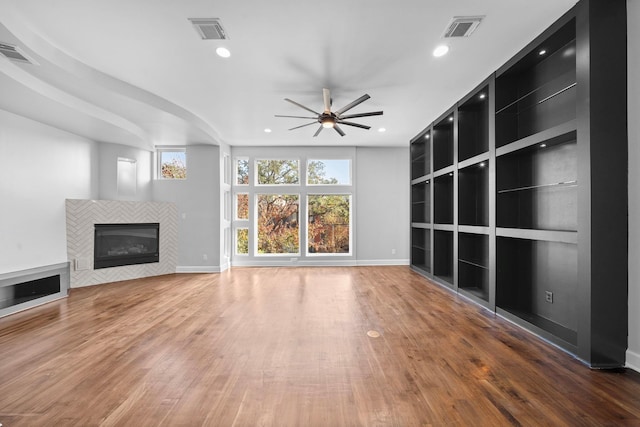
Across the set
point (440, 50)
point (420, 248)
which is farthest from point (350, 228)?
point (440, 50)

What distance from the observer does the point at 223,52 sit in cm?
338

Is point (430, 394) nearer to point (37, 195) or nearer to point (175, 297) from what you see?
point (175, 297)

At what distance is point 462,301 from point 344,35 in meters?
3.95

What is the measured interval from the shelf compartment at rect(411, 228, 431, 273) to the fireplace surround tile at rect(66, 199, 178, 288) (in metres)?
5.68

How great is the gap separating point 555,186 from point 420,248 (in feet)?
13.1

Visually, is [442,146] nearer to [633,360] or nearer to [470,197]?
[470,197]

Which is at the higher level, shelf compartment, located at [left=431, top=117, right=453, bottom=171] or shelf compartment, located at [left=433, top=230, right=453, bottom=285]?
shelf compartment, located at [left=431, top=117, right=453, bottom=171]

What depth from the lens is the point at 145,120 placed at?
530 centimetres

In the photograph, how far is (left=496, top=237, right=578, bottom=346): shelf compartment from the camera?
3100 mm

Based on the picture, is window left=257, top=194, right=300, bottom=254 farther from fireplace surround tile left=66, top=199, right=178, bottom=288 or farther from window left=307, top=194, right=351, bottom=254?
fireplace surround tile left=66, top=199, right=178, bottom=288

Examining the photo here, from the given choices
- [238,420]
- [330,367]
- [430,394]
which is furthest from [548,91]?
[238,420]

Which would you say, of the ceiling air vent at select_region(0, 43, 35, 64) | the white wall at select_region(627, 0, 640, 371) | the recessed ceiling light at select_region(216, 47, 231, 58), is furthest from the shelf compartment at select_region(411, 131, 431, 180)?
the ceiling air vent at select_region(0, 43, 35, 64)

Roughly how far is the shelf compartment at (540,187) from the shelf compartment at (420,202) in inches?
118

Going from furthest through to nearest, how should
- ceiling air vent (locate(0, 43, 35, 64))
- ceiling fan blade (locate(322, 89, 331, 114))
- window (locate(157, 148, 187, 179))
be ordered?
window (locate(157, 148, 187, 179)) < ceiling fan blade (locate(322, 89, 331, 114)) < ceiling air vent (locate(0, 43, 35, 64))
